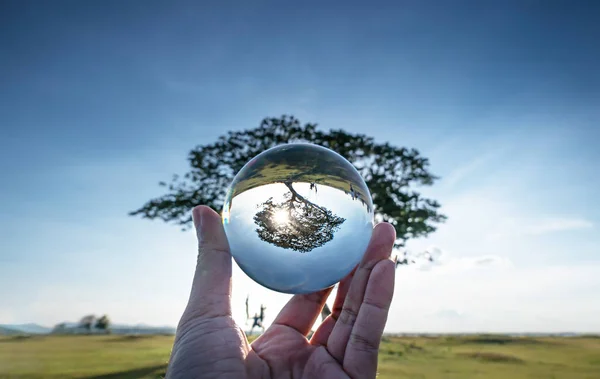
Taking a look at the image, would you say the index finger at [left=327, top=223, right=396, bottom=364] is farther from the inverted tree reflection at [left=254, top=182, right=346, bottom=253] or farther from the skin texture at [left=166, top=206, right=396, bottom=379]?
the inverted tree reflection at [left=254, top=182, right=346, bottom=253]

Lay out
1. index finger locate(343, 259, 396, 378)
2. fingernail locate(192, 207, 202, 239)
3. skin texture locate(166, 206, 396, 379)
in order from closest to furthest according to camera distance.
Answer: skin texture locate(166, 206, 396, 379)
index finger locate(343, 259, 396, 378)
fingernail locate(192, 207, 202, 239)

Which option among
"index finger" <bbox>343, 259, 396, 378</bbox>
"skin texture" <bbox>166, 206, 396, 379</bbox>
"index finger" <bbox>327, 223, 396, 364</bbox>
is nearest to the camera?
"skin texture" <bbox>166, 206, 396, 379</bbox>

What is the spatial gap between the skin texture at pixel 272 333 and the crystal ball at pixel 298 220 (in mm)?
267

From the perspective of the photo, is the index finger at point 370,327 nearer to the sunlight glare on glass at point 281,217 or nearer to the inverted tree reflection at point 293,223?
the inverted tree reflection at point 293,223

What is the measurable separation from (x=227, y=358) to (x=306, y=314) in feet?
4.15

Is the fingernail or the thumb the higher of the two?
the fingernail

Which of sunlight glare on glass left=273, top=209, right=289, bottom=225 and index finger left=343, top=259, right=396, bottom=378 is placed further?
index finger left=343, top=259, right=396, bottom=378

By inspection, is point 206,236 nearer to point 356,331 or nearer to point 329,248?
point 329,248

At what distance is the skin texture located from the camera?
379 centimetres

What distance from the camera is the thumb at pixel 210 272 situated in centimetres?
403

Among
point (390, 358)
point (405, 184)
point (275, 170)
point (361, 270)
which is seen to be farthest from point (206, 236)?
point (390, 358)

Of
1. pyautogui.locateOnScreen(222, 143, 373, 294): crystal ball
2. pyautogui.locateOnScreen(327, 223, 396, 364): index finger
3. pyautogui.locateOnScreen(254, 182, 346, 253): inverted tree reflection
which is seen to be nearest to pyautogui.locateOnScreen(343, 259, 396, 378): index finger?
pyautogui.locateOnScreen(327, 223, 396, 364): index finger

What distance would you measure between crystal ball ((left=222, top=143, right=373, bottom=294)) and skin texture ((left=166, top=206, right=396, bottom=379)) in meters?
0.27

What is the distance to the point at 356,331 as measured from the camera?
4027 mm
